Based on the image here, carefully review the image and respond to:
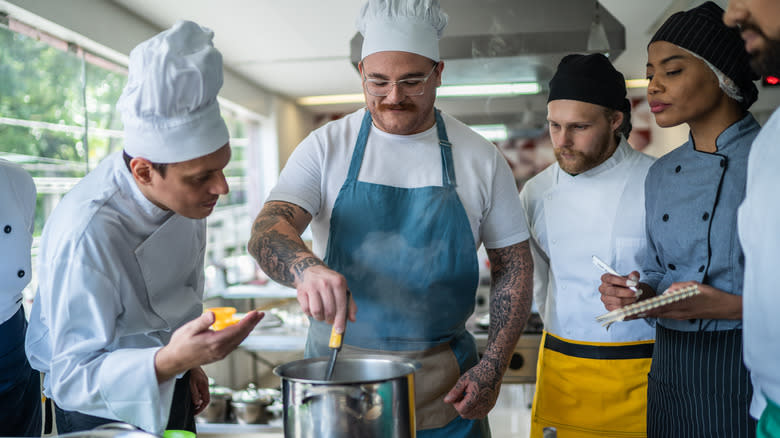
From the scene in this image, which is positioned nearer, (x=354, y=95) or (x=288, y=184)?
(x=288, y=184)

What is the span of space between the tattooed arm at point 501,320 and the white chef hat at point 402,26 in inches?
23.3

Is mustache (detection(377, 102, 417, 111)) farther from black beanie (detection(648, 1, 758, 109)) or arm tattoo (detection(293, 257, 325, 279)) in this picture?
black beanie (detection(648, 1, 758, 109))

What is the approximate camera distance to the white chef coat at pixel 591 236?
189 centimetres

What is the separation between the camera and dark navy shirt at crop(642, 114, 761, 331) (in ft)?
4.60

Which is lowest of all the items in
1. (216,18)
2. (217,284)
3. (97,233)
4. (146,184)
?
(217,284)

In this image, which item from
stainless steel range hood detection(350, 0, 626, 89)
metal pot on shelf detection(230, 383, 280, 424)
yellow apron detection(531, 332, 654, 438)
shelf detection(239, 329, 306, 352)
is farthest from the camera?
metal pot on shelf detection(230, 383, 280, 424)

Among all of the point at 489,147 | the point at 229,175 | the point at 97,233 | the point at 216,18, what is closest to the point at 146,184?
the point at 97,233

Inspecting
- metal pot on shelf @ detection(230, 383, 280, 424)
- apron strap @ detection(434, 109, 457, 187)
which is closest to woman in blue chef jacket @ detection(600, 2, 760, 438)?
apron strap @ detection(434, 109, 457, 187)

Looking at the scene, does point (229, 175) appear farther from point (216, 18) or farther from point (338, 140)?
point (338, 140)

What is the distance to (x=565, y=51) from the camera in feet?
8.15

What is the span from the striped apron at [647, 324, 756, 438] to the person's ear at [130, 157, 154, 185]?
1.31 metres

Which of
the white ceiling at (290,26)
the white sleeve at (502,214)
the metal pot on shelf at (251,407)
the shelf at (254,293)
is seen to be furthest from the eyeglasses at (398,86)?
the shelf at (254,293)

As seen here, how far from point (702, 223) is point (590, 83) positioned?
628mm

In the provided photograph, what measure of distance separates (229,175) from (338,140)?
5502 mm
